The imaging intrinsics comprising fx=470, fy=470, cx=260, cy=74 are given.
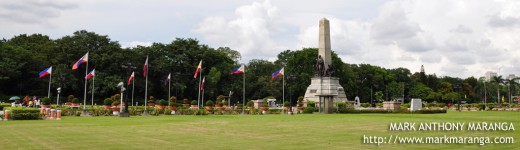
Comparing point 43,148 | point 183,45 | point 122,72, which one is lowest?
point 43,148

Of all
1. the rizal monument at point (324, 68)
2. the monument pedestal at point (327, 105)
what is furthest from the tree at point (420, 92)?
the monument pedestal at point (327, 105)

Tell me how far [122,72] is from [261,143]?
59076 millimetres

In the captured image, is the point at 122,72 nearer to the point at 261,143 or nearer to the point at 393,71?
the point at 261,143

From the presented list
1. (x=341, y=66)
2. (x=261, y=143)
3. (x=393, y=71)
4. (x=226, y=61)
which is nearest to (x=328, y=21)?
(x=341, y=66)

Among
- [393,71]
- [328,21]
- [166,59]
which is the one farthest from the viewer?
[393,71]

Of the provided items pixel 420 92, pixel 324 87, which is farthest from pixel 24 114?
pixel 420 92

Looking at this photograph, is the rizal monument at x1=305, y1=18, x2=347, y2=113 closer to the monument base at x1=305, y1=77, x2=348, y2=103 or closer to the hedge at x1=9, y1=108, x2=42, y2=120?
the monument base at x1=305, y1=77, x2=348, y2=103

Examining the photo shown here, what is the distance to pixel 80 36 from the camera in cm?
6788

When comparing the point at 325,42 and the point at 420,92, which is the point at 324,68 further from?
the point at 420,92

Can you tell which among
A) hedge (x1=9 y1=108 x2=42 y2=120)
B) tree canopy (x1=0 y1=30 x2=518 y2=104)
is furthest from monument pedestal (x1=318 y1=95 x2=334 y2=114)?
hedge (x1=9 y1=108 x2=42 y2=120)

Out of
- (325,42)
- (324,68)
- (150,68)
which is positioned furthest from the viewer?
(150,68)

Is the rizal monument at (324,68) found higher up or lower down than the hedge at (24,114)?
higher up

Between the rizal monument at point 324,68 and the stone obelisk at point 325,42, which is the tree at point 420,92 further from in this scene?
the stone obelisk at point 325,42

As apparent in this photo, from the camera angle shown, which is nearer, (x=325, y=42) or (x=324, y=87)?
(x=324, y=87)
